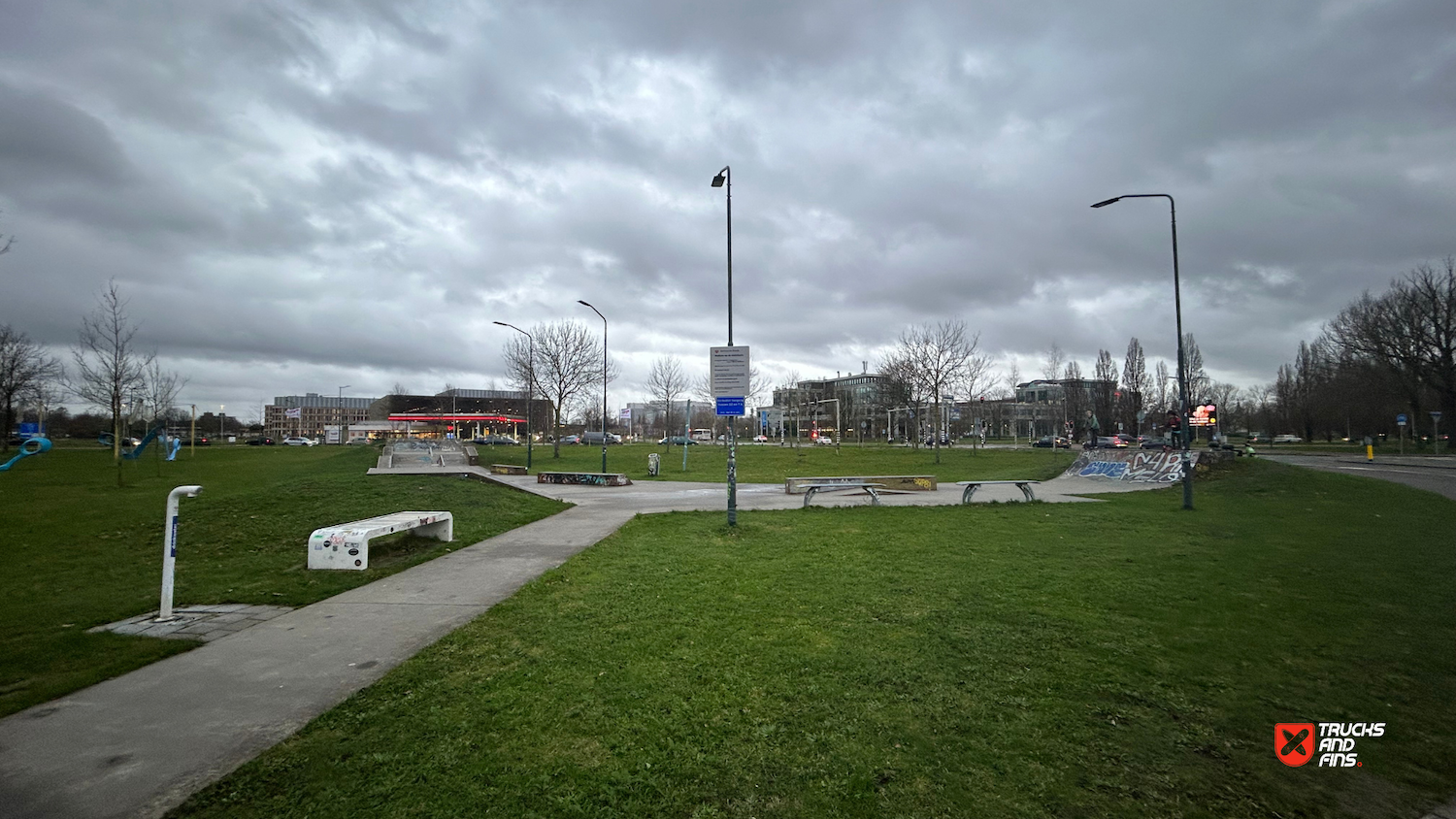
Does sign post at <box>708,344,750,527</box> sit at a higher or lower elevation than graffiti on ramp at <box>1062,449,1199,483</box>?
higher

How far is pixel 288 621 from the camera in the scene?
19.9ft

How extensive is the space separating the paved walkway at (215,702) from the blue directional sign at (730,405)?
552 centimetres

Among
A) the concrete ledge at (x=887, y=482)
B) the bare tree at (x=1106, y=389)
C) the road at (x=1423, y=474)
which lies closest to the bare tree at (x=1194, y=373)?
the bare tree at (x=1106, y=389)

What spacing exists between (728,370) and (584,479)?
1342cm

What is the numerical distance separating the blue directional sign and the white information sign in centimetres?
14

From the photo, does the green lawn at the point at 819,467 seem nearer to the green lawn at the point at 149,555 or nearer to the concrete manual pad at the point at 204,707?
the green lawn at the point at 149,555

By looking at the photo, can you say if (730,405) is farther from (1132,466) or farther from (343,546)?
(1132,466)

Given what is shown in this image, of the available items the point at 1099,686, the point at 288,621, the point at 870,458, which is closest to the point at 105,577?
the point at 288,621

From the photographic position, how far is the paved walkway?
3072 millimetres

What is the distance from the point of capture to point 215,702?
4121 mm

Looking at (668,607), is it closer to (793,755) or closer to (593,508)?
(793,755)

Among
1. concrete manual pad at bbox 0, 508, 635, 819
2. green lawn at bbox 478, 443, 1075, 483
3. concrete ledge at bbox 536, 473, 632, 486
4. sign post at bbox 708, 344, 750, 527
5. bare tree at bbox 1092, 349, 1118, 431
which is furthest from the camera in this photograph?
bare tree at bbox 1092, 349, 1118, 431

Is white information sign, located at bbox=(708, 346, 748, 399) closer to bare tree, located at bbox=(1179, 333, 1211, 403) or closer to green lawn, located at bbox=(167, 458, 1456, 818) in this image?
green lawn, located at bbox=(167, 458, 1456, 818)

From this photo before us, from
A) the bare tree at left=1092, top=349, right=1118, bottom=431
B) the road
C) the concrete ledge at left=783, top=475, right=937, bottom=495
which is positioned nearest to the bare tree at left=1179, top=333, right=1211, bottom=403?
the bare tree at left=1092, top=349, right=1118, bottom=431
